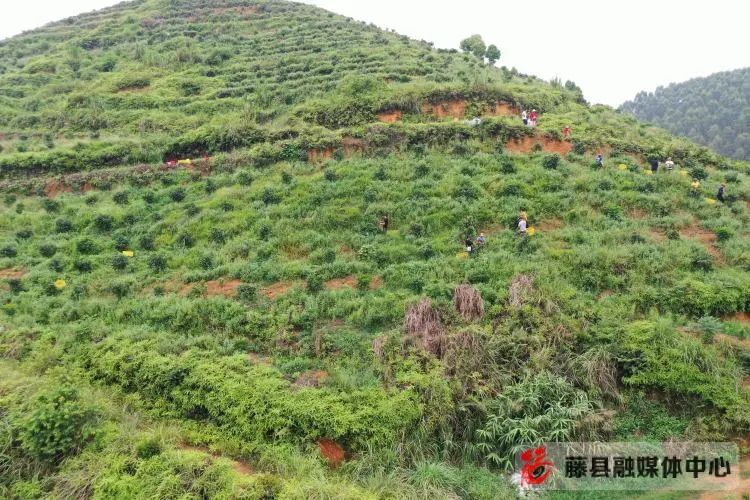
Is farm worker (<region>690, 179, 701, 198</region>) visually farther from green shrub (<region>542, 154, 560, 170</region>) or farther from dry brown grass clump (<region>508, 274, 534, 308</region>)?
dry brown grass clump (<region>508, 274, 534, 308</region>)

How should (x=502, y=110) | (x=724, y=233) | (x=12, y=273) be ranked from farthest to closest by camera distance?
(x=502, y=110), (x=12, y=273), (x=724, y=233)

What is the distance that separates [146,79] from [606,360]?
1321 inches

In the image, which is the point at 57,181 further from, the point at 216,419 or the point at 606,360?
the point at 606,360

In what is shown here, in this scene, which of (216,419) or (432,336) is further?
(432,336)

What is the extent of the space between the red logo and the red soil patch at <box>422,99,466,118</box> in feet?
63.0

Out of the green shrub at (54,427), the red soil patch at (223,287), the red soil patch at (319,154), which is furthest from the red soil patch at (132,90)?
the green shrub at (54,427)

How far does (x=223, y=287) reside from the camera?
43.1 ft

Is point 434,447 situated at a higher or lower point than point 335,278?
lower

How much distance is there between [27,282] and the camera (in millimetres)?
13836

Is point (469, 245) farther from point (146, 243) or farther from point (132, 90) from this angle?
point (132, 90)

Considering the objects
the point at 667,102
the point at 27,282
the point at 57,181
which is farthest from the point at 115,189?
the point at 667,102

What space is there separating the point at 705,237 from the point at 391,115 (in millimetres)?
15151

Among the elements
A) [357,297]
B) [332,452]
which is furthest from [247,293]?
[332,452]

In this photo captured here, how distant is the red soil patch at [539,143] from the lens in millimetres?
20656
